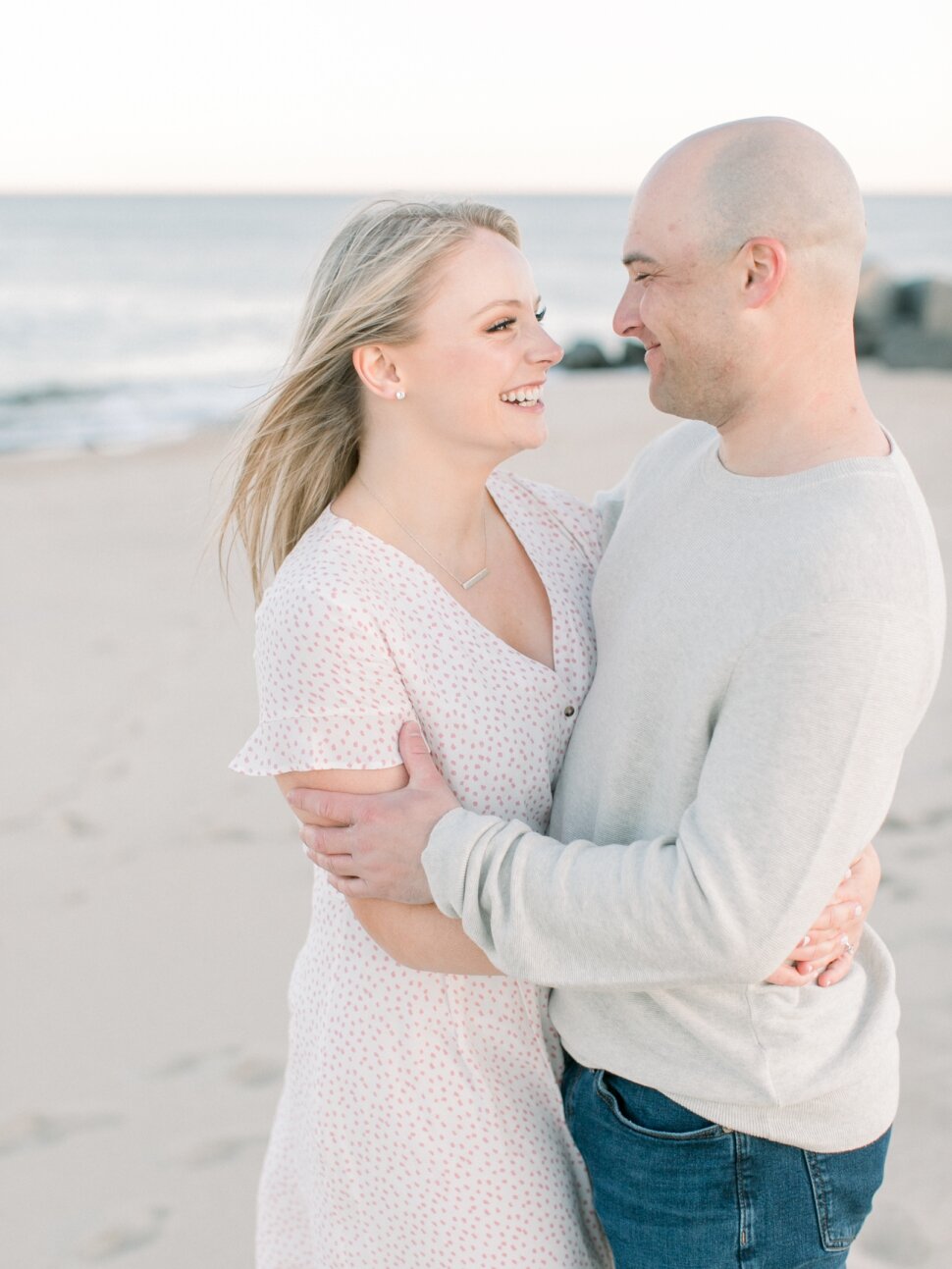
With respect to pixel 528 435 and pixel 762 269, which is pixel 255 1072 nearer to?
pixel 528 435

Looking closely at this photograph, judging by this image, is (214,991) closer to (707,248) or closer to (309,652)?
(309,652)

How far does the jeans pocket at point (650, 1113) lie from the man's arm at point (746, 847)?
296mm

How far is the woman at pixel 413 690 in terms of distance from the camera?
2008mm

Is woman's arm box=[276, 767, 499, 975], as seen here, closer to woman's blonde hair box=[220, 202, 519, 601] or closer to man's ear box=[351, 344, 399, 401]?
woman's blonde hair box=[220, 202, 519, 601]

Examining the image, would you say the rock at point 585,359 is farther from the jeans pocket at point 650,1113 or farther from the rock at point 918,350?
the jeans pocket at point 650,1113

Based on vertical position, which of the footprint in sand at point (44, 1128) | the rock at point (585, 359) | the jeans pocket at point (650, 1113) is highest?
the jeans pocket at point (650, 1113)

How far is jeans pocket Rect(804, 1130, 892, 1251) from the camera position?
1888mm

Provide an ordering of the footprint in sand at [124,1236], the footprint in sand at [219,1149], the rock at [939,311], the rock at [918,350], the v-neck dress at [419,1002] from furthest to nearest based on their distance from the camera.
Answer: the rock at [939,311] → the rock at [918,350] → the footprint in sand at [219,1149] → the footprint in sand at [124,1236] → the v-neck dress at [419,1002]

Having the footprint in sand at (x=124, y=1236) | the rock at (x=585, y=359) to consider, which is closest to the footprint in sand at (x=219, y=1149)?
the footprint in sand at (x=124, y=1236)

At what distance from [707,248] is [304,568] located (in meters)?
0.83

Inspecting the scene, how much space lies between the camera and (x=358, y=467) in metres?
2.40

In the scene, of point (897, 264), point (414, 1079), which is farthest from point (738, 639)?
point (897, 264)

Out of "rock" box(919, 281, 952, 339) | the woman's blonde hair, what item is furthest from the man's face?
"rock" box(919, 281, 952, 339)

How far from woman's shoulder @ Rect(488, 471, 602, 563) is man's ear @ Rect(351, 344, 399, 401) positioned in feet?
1.22
